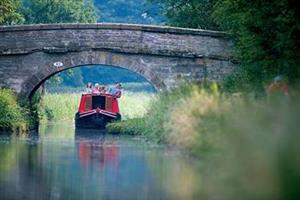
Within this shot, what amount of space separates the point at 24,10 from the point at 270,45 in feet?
106

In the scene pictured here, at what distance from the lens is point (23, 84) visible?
113 feet

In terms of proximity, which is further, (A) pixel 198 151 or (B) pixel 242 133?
(A) pixel 198 151

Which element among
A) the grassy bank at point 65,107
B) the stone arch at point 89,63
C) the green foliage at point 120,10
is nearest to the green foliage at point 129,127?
the stone arch at point 89,63

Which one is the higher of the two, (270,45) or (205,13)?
(205,13)

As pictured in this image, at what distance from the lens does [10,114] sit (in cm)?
3147

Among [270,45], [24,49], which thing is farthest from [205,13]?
[270,45]

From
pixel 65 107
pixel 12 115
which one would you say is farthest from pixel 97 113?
pixel 65 107

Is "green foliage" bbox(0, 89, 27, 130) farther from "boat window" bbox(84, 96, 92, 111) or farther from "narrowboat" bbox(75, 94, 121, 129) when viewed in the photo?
"boat window" bbox(84, 96, 92, 111)

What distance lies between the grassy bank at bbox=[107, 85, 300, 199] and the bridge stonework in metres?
11.8

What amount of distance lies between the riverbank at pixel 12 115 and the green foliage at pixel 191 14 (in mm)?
7858

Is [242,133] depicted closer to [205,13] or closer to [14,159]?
[14,159]

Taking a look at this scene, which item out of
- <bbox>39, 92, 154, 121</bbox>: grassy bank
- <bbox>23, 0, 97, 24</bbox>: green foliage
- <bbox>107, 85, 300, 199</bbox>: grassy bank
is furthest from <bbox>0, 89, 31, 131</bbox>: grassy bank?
<bbox>23, 0, 97, 24</bbox>: green foliage

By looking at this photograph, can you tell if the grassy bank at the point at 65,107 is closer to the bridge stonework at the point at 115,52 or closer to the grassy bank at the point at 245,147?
the bridge stonework at the point at 115,52

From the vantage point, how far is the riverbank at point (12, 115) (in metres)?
31.1
